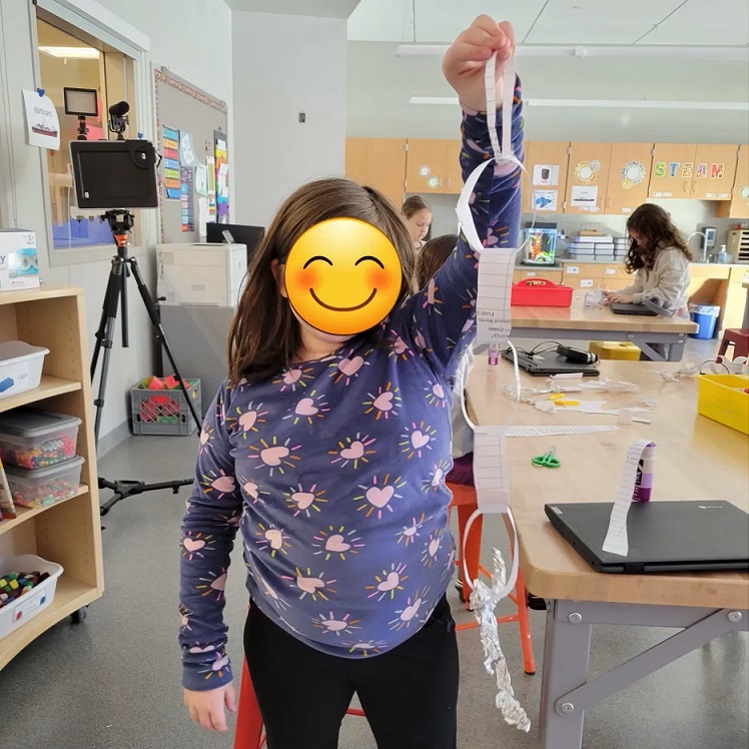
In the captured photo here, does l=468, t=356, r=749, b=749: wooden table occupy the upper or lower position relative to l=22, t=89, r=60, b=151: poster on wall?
lower

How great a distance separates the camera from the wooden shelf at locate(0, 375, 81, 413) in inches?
66.0

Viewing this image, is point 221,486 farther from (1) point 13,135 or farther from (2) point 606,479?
(1) point 13,135

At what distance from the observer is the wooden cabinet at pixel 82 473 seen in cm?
186

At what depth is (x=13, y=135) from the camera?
8.17ft

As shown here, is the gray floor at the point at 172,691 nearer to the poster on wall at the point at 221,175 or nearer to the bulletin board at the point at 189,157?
the bulletin board at the point at 189,157

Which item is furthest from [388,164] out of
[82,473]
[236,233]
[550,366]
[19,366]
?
[19,366]

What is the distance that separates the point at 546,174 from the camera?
315 inches

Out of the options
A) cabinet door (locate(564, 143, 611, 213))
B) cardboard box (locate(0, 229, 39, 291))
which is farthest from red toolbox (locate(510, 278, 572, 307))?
cabinet door (locate(564, 143, 611, 213))

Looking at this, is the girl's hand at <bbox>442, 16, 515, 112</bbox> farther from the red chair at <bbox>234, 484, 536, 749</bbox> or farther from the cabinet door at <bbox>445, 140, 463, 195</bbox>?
the cabinet door at <bbox>445, 140, 463, 195</bbox>

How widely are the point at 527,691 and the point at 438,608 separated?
1.01 meters

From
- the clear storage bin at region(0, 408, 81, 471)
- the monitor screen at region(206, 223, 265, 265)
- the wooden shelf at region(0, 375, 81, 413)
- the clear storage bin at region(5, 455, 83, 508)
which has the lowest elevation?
the clear storage bin at region(5, 455, 83, 508)

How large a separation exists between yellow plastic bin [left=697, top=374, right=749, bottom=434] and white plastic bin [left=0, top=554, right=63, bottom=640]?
1768 mm

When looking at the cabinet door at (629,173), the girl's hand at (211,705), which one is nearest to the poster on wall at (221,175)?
the girl's hand at (211,705)

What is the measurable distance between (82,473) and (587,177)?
7450mm
